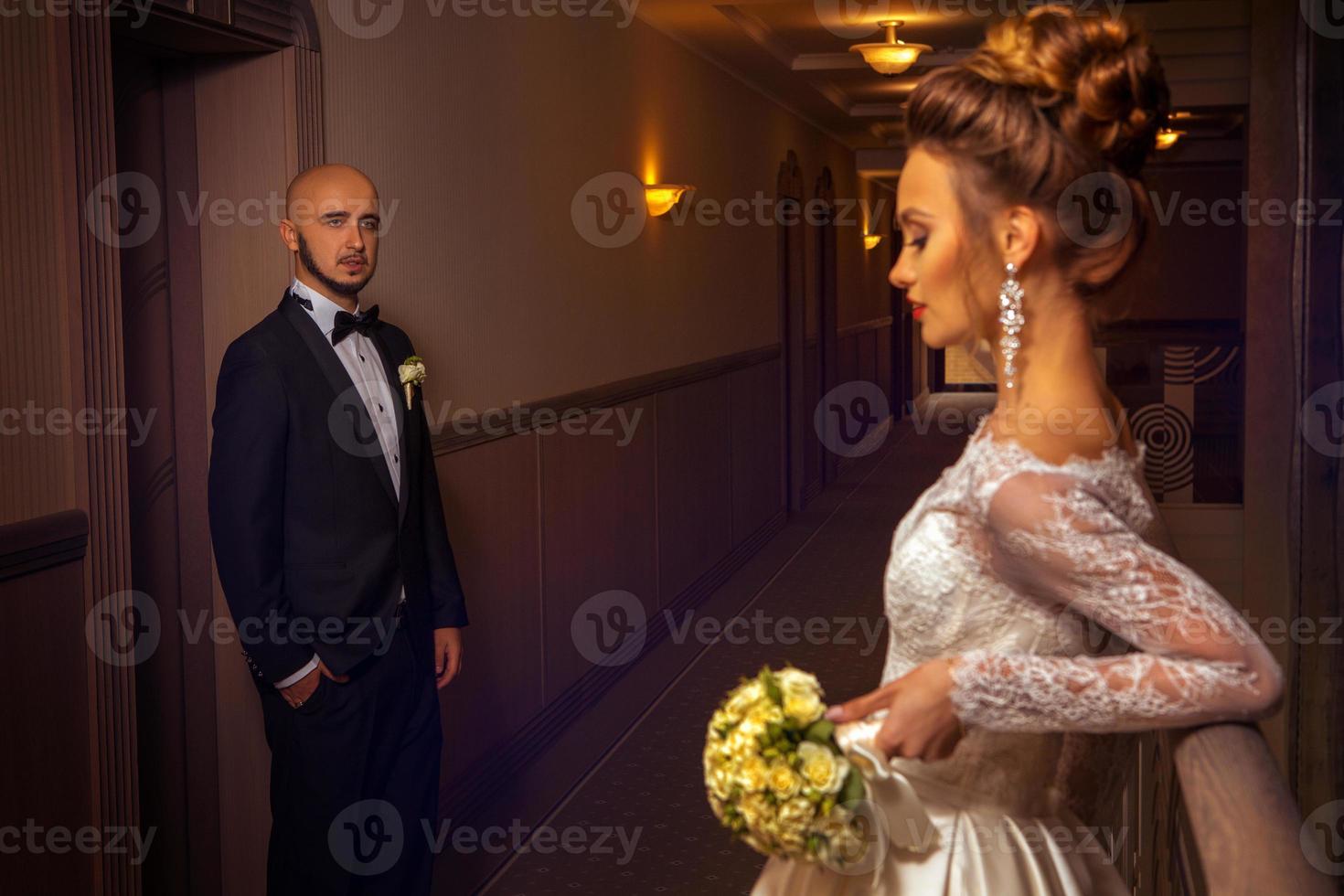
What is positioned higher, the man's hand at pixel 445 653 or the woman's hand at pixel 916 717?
the woman's hand at pixel 916 717

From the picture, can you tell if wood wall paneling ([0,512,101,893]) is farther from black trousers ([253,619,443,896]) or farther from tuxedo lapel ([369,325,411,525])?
tuxedo lapel ([369,325,411,525])

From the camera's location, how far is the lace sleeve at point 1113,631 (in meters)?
1.25

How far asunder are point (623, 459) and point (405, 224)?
229 cm

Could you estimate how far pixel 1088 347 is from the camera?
5.09 ft

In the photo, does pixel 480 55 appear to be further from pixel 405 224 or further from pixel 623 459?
pixel 623 459

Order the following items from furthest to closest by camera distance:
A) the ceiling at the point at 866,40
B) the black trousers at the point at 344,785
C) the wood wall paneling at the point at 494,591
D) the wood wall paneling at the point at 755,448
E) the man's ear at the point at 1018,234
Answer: the wood wall paneling at the point at 755,448 → the ceiling at the point at 866,40 → the wood wall paneling at the point at 494,591 → the black trousers at the point at 344,785 → the man's ear at the point at 1018,234

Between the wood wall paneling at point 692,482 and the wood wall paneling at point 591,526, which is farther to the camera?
the wood wall paneling at point 692,482

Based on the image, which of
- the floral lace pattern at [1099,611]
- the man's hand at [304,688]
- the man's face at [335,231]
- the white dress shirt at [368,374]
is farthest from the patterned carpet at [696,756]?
the floral lace pattern at [1099,611]

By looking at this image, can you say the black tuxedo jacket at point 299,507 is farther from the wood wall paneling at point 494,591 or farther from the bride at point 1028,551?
the bride at point 1028,551

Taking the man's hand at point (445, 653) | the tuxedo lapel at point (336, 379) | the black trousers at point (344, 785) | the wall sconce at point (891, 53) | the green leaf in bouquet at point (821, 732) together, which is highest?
the wall sconce at point (891, 53)

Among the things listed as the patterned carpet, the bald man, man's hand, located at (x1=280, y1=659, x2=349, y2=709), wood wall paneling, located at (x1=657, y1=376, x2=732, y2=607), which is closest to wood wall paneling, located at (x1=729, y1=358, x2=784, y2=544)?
wood wall paneling, located at (x1=657, y1=376, x2=732, y2=607)

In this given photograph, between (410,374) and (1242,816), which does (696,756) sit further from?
(1242,816)

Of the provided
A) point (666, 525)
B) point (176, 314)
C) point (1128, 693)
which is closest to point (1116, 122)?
point (1128, 693)

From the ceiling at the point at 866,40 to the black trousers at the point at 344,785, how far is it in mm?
2907
